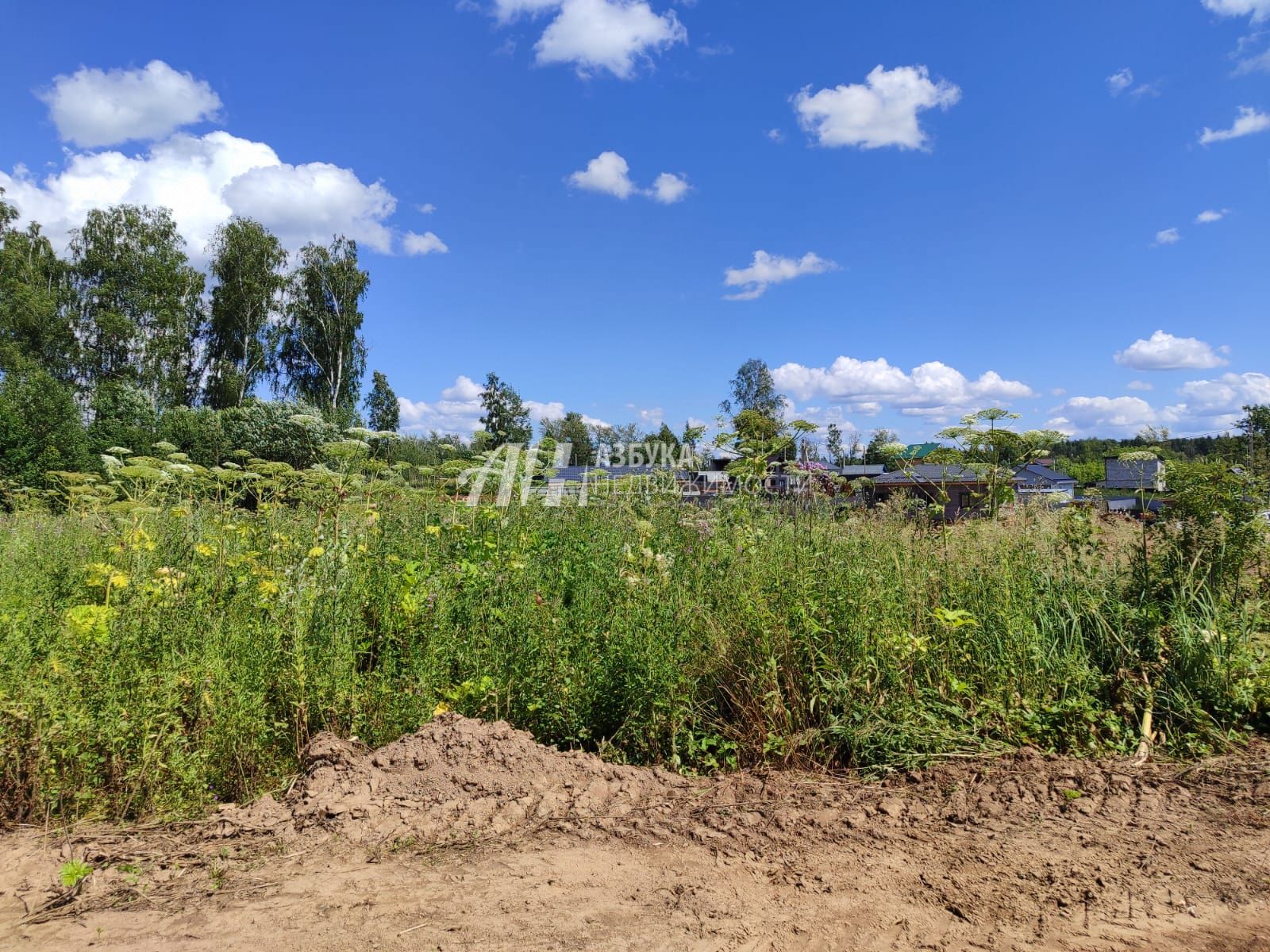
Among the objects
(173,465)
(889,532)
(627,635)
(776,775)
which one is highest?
(173,465)

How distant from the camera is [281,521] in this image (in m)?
5.06

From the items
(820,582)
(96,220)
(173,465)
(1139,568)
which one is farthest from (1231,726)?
(96,220)

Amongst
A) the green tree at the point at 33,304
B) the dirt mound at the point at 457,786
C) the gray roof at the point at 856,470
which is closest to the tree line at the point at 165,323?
the green tree at the point at 33,304

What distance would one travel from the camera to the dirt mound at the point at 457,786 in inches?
108

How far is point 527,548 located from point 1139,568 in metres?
3.90

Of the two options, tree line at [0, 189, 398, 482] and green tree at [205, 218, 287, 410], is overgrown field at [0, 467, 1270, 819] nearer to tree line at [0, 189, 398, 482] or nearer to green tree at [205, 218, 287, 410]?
tree line at [0, 189, 398, 482]

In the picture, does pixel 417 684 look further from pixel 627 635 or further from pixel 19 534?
pixel 19 534

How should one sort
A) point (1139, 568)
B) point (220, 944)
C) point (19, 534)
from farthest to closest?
point (19, 534), point (1139, 568), point (220, 944)

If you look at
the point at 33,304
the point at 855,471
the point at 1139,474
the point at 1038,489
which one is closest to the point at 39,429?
the point at 33,304

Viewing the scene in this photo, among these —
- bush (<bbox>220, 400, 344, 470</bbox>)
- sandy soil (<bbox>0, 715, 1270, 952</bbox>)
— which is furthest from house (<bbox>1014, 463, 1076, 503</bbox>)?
bush (<bbox>220, 400, 344, 470</bbox>)

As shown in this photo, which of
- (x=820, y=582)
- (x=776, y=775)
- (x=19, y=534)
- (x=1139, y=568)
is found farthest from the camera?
(x=19, y=534)

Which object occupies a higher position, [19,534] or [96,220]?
[96,220]

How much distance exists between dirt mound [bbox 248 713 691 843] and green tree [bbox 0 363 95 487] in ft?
74.0

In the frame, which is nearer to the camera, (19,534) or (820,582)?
(820,582)
